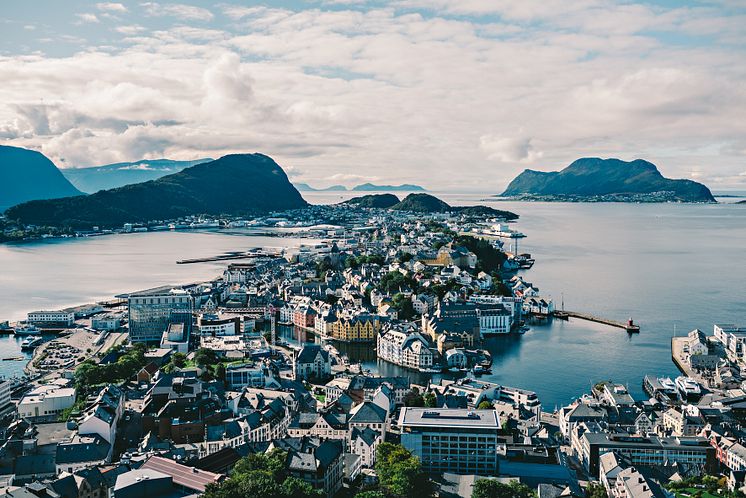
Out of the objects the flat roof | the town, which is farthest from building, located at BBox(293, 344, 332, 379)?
the flat roof

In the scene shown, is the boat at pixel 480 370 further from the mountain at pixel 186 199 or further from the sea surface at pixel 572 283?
the mountain at pixel 186 199

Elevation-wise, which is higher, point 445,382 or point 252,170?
point 252,170

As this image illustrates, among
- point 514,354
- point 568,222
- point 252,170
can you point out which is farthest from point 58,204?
point 514,354

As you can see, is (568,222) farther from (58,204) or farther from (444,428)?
(444,428)

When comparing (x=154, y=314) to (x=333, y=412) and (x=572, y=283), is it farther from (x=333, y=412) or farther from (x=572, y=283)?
(x=572, y=283)

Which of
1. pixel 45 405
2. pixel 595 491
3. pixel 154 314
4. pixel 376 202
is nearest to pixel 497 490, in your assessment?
pixel 595 491

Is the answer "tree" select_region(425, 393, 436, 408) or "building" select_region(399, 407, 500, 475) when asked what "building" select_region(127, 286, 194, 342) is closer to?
"tree" select_region(425, 393, 436, 408)
